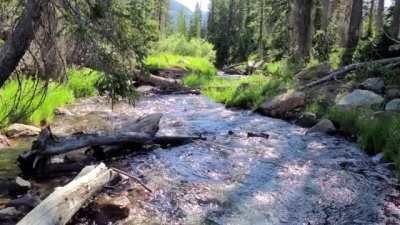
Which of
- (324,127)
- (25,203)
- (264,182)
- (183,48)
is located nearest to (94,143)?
(25,203)

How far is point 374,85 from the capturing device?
1351 cm

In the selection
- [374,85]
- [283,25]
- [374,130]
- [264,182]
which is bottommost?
[264,182]

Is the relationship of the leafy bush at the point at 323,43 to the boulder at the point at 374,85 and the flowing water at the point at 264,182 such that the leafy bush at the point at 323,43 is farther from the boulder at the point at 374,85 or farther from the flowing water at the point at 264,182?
the flowing water at the point at 264,182

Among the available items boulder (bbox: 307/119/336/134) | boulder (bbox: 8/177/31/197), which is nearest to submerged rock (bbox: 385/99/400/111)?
boulder (bbox: 307/119/336/134)

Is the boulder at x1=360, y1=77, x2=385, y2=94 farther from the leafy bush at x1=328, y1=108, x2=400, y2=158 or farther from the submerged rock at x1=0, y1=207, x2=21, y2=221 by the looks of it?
the submerged rock at x1=0, y1=207, x2=21, y2=221

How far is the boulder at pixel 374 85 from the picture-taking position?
13340 millimetres

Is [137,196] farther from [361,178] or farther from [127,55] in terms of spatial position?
[361,178]

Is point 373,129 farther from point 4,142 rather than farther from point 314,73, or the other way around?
point 4,142

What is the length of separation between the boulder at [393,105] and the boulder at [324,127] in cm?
138

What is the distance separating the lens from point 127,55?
6.88 m

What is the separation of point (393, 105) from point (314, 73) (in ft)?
16.6

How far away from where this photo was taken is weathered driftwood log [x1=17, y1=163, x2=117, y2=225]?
524 centimetres

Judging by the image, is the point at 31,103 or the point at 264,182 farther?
the point at 31,103

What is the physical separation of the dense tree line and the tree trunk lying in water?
1072 centimetres
